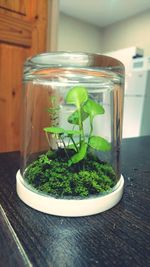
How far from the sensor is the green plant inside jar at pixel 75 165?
14.2 inches

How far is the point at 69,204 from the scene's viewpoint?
33 cm

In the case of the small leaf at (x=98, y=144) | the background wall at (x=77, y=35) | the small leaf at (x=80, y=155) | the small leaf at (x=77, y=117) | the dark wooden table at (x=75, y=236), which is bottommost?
the dark wooden table at (x=75, y=236)

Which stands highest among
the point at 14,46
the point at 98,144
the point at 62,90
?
the point at 14,46

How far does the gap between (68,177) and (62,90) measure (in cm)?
31

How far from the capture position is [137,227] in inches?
12.5

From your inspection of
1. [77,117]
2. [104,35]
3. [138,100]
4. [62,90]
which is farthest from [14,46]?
[104,35]

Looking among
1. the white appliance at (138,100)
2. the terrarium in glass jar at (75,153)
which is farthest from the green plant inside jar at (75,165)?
the white appliance at (138,100)

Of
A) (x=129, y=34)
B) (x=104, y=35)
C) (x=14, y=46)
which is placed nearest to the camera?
(x=14, y=46)

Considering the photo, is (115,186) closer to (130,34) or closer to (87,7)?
(87,7)

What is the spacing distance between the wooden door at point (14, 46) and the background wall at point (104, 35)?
2387mm

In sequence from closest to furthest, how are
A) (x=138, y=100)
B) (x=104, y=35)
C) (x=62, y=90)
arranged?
1. (x=62, y=90)
2. (x=138, y=100)
3. (x=104, y=35)

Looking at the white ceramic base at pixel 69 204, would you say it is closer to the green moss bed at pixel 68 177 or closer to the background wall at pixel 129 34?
the green moss bed at pixel 68 177

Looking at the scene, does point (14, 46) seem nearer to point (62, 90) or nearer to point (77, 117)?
point (62, 90)

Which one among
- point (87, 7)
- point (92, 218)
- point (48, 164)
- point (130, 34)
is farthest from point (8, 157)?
point (130, 34)
